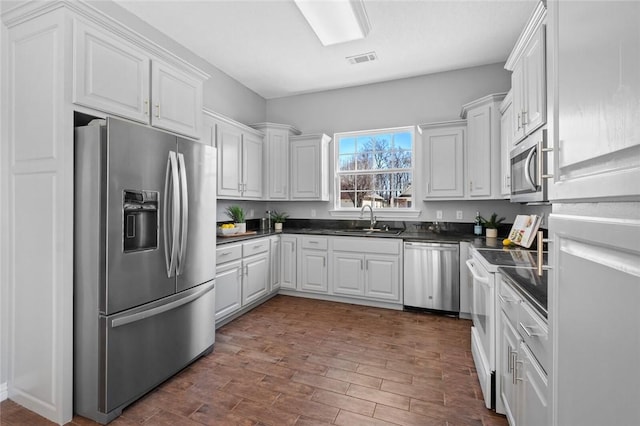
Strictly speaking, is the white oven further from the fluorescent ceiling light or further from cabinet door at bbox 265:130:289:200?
cabinet door at bbox 265:130:289:200

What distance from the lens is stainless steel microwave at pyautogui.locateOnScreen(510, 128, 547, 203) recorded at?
1908 millimetres

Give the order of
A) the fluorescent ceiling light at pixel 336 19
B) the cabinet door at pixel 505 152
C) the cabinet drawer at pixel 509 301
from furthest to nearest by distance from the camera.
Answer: the cabinet door at pixel 505 152 → the fluorescent ceiling light at pixel 336 19 → the cabinet drawer at pixel 509 301

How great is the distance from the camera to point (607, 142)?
583mm

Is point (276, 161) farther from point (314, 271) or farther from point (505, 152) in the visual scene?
point (505, 152)

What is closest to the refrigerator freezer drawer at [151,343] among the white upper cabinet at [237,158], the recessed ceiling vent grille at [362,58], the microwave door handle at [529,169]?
the white upper cabinet at [237,158]

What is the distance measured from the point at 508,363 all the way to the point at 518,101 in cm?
192

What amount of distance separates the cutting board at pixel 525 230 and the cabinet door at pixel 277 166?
9.88 feet

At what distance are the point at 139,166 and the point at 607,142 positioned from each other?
2.24 metres

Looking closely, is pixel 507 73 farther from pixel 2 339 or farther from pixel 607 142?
pixel 2 339

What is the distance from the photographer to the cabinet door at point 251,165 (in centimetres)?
418

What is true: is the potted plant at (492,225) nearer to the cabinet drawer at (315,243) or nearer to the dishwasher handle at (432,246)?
the dishwasher handle at (432,246)

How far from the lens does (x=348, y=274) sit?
13.2ft

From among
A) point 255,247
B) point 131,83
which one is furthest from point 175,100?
point 255,247

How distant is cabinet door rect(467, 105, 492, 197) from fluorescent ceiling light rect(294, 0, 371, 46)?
62.4 inches
